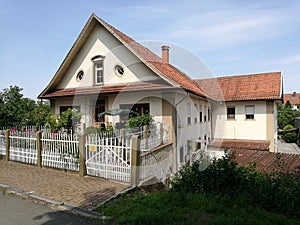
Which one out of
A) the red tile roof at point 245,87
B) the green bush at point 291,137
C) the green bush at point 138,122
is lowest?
the green bush at point 291,137

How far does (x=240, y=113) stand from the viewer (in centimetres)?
2105

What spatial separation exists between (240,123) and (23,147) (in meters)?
17.8

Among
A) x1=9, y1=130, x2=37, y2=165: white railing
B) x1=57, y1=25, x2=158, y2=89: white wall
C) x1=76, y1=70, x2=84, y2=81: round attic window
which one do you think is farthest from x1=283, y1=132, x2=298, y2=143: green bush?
x1=9, y1=130, x2=37, y2=165: white railing

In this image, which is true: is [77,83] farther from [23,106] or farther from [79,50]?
[23,106]

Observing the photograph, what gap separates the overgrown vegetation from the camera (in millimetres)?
4320

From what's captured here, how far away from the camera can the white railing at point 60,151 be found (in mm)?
8117

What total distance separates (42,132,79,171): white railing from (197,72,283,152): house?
1524 cm

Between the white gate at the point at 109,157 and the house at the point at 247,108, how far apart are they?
14924mm

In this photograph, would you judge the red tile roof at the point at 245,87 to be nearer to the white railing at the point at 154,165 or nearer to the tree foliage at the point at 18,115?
the white railing at the point at 154,165

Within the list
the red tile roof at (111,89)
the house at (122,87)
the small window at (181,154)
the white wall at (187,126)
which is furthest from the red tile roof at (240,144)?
the red tile roof at (111,89)

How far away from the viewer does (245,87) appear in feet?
71.2

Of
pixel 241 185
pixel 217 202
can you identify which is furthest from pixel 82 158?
pixel 241 185

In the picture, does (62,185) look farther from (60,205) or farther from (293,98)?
(293,98)

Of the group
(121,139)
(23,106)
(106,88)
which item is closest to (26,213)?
(121,139)
